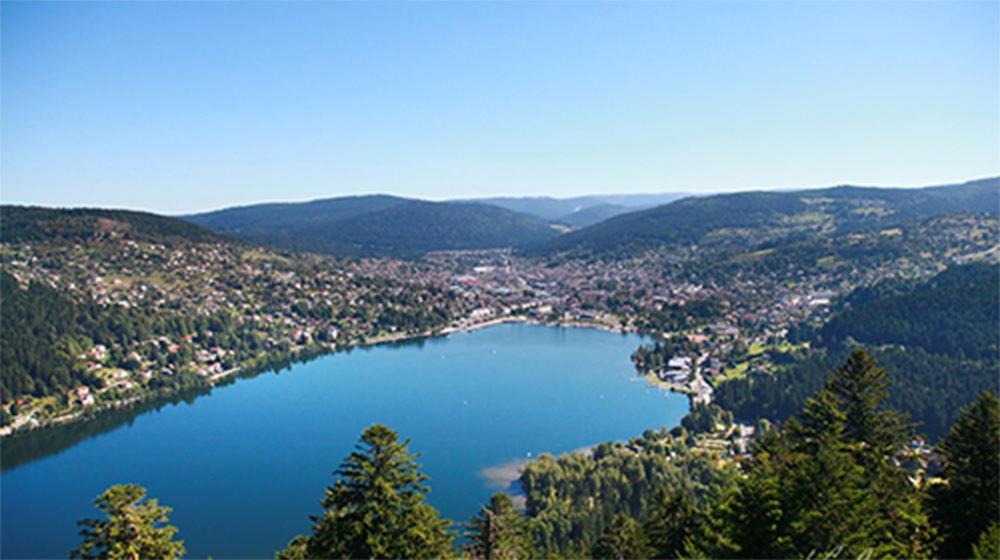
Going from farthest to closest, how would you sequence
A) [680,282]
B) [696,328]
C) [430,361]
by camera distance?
[680,282]
[696,328]
[430,361]

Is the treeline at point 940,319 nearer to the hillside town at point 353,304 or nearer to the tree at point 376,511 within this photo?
the hillside town at point 353,304

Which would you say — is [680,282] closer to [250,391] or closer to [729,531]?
[250,391]

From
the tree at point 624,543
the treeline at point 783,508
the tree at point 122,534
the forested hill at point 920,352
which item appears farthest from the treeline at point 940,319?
the tree at point 122,534

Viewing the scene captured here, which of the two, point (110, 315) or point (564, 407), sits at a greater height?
point (110, 315)

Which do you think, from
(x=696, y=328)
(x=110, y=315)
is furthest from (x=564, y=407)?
(x=110, y=315)

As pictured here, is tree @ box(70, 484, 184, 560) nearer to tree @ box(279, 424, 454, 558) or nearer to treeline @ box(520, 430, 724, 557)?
tree @ box(279, 424, 454, 558)

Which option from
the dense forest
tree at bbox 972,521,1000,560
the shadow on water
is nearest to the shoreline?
the shadow on water

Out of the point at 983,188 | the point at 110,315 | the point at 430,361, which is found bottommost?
the point at 430,361
